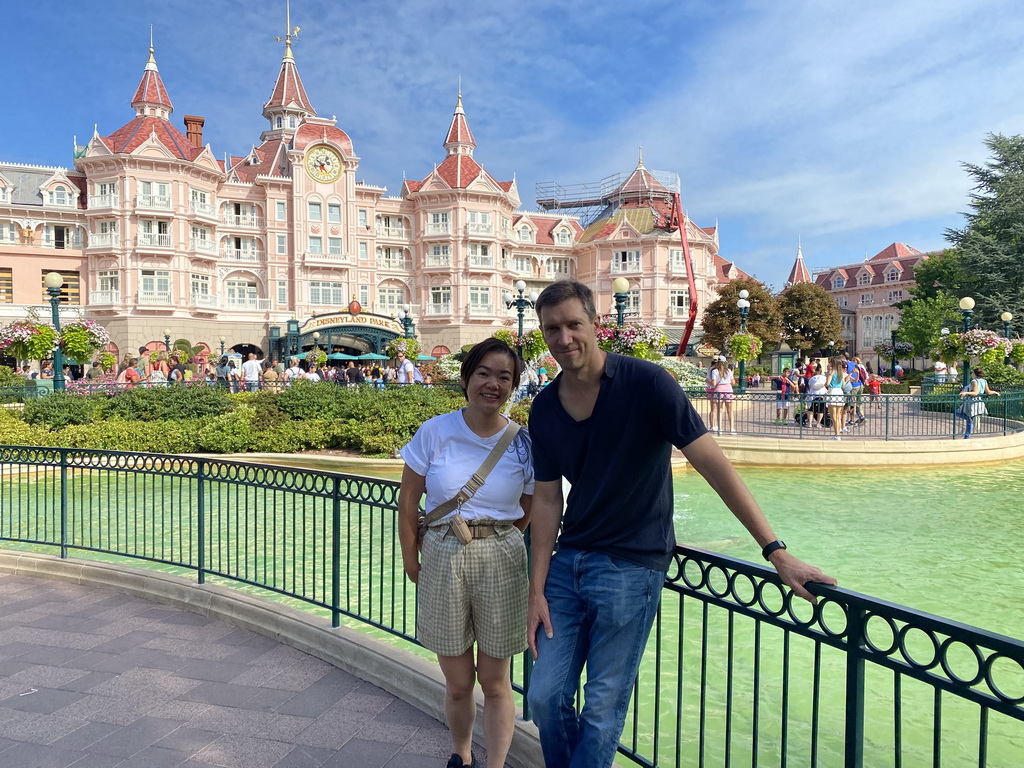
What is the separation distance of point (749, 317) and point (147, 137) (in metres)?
39.1

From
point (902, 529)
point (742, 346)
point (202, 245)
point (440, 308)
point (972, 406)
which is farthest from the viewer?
point (440, 308)

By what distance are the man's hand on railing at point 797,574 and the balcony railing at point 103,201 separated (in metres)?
46.5

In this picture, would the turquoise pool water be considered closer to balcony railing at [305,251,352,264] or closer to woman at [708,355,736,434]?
woman at [708,355,736,434]

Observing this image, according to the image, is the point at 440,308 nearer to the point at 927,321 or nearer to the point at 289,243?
the point at 289,243

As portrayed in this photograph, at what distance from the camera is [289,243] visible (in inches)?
1829

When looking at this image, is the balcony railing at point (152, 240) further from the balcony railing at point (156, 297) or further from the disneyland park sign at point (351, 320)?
the disneyland park sign at point (351, 320)

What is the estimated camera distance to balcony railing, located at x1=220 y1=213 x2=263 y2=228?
46.0 meters

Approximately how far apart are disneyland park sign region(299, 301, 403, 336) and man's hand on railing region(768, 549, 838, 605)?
138 feet

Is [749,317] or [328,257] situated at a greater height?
[328,257]

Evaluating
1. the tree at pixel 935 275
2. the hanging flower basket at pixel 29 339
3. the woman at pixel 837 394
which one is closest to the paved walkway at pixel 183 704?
the woman at pixel 837 394

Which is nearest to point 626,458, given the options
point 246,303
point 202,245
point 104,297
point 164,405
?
point 164,405

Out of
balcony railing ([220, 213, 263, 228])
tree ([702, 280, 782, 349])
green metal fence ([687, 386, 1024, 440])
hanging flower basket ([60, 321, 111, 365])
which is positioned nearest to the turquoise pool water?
green metal fence ([687, 386, 1024, 440])

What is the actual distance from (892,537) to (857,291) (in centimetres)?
7645

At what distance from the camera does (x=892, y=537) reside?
968 centimetres
